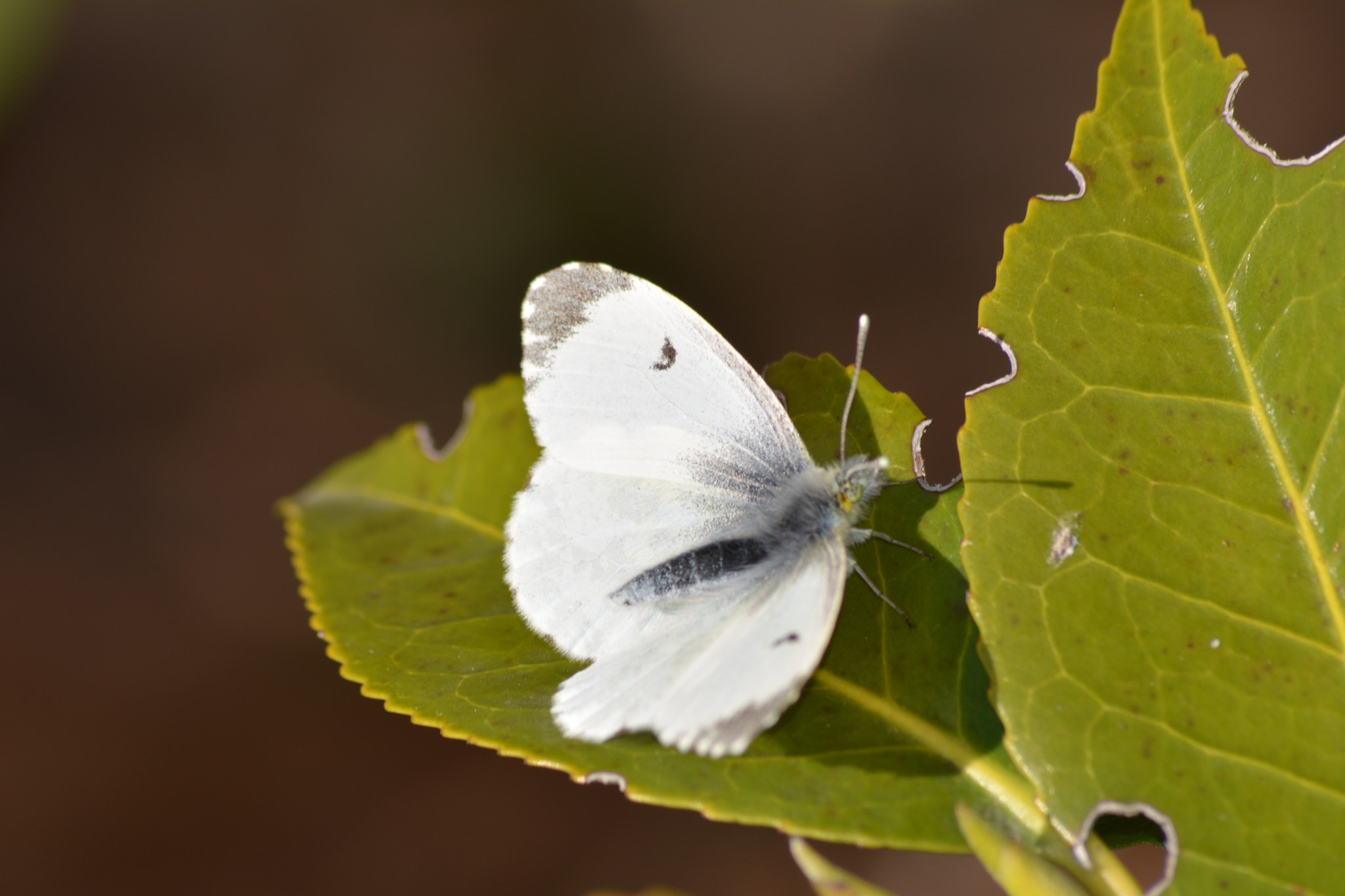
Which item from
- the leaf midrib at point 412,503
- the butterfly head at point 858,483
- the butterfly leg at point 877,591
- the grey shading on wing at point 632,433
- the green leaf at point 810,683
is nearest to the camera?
the green leaf at point 810,683

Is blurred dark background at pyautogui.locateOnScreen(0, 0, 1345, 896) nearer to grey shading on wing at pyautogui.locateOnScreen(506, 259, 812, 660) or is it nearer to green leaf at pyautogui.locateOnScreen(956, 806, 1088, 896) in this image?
grey shading on wing at pyautogui.locateOnScreen(506, 259, 812, 660)

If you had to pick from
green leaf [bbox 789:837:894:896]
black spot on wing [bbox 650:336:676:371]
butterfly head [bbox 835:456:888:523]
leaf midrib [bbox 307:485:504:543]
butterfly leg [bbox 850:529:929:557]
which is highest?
black spot on wing [bbox 650:336:676:371]

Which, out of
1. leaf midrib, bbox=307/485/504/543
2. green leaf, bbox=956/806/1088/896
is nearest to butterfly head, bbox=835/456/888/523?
green leaf, bbox=956/806/1088/896

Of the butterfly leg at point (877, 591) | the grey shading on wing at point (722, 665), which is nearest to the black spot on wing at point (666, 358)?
the grey shading on wing at point (722, 665)

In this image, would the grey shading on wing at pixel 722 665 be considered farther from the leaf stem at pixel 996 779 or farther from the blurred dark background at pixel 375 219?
the blurred dark background at pixel 375 219

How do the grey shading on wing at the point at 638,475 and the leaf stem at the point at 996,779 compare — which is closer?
the leaf stem at the point at 996,779

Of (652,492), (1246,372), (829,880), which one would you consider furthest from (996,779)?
(652,492)
